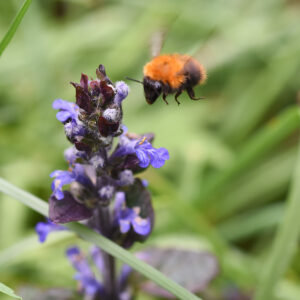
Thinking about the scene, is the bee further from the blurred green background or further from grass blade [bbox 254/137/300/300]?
the blurred green background

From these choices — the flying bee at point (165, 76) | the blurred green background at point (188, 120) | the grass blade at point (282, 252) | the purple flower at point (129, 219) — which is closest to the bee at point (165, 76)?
the flying bee at point (165, 76)

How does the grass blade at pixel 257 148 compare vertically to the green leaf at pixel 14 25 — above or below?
below

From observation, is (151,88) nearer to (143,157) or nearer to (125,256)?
(143,157)

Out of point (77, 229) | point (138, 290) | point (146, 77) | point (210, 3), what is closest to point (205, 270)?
point (138, 290)

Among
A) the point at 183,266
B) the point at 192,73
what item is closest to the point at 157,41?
the point at 192,73

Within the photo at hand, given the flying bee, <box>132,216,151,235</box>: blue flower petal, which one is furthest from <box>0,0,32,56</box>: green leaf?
<box>132,216,151,235</box>: blue flower petal

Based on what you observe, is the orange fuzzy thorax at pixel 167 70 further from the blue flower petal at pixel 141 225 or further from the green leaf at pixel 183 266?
the green leaf at pixel 183 266
